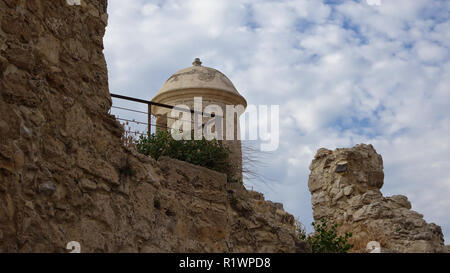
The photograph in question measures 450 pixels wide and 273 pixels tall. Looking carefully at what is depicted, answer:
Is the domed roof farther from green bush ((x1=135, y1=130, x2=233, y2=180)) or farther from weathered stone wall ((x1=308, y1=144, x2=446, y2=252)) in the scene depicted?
green bush ((x1=135, y1=130, x2=233, y2=180))

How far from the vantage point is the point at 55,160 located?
15.9ft

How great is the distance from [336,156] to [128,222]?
6156 mm

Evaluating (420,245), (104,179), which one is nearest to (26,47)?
(104,179)

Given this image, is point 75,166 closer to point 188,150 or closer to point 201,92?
point 188,150

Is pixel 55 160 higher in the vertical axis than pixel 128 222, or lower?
higher

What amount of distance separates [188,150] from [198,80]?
421 cm

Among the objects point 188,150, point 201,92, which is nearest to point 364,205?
point 201,92

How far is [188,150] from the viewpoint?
25.0ft

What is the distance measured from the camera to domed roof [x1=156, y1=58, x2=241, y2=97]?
11.6 meters

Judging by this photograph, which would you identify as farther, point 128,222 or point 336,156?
point 336,156

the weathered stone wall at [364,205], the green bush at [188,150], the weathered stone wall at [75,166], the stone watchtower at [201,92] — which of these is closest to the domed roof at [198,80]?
the stone watchtower at [201,92]

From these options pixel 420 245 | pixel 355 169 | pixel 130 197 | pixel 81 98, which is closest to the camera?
pixel 81 98

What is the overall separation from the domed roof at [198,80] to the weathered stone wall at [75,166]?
4940 mm
